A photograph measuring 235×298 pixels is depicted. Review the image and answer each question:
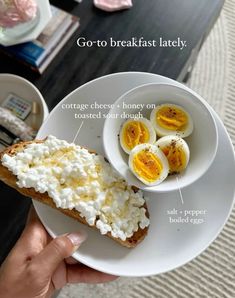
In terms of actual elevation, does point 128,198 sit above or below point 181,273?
above

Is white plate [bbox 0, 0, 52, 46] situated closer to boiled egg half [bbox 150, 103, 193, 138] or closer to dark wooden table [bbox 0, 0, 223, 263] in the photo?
dark wooden table [bbox 0, 0, 223, 263]

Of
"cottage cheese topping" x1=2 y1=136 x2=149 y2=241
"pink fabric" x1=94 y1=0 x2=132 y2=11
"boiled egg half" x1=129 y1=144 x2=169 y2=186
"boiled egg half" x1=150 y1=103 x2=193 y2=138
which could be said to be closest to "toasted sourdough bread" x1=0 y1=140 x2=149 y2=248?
"cottage cheese topping" x1=2 y1=136 x2=149 y2=241

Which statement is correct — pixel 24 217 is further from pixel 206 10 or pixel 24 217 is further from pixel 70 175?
pixel 206 10

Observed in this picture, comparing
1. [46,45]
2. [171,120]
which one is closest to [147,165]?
[171,120]

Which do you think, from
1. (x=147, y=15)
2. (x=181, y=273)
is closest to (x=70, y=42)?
(x=147, y=15)

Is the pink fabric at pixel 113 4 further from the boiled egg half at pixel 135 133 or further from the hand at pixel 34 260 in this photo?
the hand at pixel 34 260

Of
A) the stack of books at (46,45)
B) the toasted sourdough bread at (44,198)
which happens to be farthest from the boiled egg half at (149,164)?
the stack of books at (46,45)
